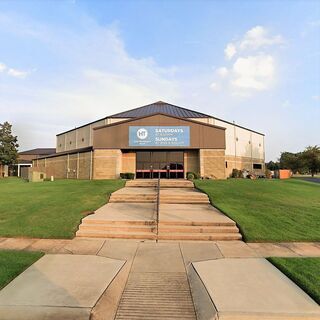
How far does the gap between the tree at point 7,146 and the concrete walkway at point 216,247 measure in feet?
181

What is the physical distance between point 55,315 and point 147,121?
26822 millimetres

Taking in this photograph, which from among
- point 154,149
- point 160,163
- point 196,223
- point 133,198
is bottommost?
point 196,223

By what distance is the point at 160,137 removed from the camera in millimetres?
29484

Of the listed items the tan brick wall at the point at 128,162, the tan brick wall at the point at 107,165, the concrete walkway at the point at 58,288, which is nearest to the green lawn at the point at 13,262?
the concrete walkway at the point at 58,288

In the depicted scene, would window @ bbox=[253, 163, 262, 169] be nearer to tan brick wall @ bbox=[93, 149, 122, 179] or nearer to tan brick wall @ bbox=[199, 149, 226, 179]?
tan brick wall @ bbox=[199, 149, 226, 179]

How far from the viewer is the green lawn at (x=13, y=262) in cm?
490

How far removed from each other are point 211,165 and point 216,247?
22.5 meters

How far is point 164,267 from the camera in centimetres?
575

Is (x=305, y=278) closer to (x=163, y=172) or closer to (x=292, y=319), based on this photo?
(x=292, y=319)

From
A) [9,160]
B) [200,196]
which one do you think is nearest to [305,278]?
[200,196]

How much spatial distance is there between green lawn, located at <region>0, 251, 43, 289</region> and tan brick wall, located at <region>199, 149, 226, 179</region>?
24496mm

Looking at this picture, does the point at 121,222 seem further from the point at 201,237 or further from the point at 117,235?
the point at 201,237

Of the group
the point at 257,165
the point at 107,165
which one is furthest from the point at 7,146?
the point at 257,165

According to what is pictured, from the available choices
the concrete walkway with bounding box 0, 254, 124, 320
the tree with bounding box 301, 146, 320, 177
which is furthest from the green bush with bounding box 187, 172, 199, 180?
the tree with bounding box 301, 146, 320, 177
